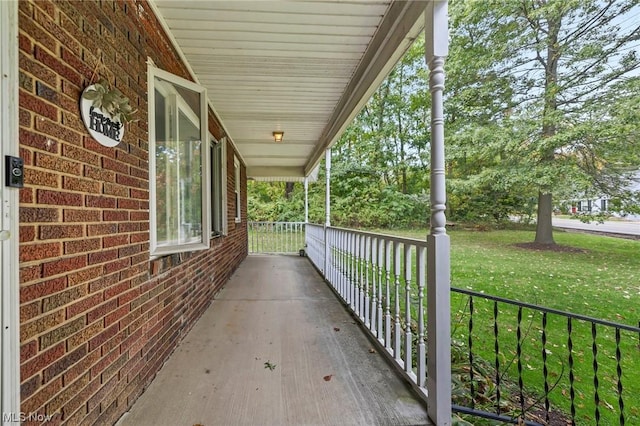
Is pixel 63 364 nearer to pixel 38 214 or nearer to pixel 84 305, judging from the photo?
pixel 84 305

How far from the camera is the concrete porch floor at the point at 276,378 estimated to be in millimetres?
1657

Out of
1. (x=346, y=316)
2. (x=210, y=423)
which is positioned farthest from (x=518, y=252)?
(x=210, y=423)

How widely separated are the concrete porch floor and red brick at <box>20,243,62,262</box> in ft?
3.51

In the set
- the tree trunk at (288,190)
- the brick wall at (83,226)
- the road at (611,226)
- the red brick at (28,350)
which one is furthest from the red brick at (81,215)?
the tree trunk at (288,190)

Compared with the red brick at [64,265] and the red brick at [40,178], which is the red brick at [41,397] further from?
the red brick at [40,178]

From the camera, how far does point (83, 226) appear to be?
4.41ft

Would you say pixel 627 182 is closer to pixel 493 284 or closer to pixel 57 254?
pixel 493 284

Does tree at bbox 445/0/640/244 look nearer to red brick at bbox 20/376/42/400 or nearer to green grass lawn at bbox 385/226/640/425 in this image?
green grass lawn at bbox 385/226/640/425

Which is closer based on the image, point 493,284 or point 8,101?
point 8,101

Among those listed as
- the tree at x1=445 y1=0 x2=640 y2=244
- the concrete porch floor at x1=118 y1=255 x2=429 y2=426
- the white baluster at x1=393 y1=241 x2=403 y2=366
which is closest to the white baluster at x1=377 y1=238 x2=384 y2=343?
the concrete porch floor at x1=118 y1=255 x2=429 y2=426

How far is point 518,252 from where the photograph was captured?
360 inches

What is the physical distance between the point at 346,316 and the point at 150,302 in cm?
202

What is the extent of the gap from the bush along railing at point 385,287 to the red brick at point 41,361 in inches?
72.0

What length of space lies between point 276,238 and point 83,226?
26.1 feet
